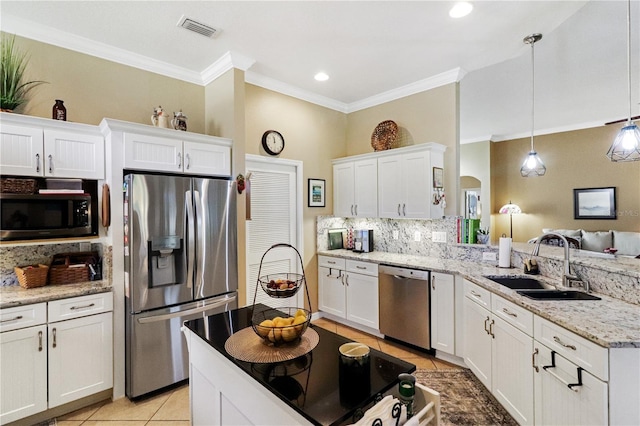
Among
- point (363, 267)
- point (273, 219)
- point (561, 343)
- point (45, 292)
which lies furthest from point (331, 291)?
point (45, 292)

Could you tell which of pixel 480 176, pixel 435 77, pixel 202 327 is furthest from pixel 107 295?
pixel 480 176

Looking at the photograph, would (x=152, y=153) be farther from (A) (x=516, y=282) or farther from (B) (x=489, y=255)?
(B) (x=489, y=255)

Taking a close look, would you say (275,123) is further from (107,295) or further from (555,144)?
(555,144)

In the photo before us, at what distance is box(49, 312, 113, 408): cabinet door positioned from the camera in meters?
2.28

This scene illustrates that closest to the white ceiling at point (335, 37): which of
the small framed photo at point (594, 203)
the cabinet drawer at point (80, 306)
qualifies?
the small framed photo at point (594, 203)

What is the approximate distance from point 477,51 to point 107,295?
13.4ft

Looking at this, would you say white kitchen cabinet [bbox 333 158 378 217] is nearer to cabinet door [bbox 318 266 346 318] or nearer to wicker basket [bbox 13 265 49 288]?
cabinet door [bbox 318 266 346 318]

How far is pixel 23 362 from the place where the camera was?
→ 2160mm

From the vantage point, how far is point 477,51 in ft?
10.2

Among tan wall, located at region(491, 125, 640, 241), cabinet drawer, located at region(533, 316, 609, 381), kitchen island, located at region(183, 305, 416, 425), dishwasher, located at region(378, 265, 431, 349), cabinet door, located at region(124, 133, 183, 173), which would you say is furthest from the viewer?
tan wall, located at region(491, 125, 640, 241)

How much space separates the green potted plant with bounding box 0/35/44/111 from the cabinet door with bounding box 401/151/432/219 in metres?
3.64

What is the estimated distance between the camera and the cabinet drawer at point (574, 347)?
1438 mm

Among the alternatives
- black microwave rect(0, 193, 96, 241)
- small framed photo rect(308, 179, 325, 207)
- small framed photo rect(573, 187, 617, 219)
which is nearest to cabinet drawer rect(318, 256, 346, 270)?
small framed photo rect(308, 179, 325, 207)

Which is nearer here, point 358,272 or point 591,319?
point 591,319
